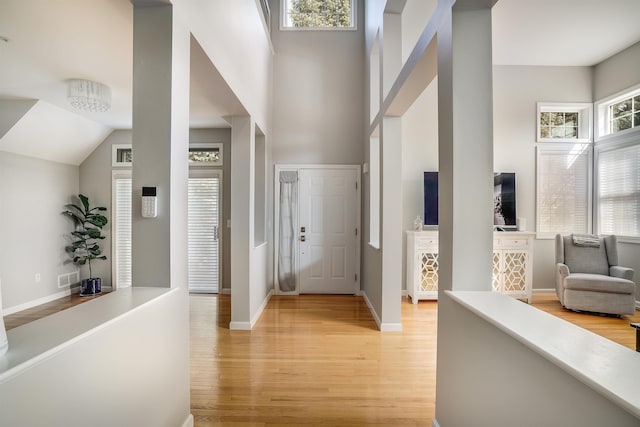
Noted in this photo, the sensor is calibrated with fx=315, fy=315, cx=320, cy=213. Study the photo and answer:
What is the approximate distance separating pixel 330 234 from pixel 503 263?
2.64m

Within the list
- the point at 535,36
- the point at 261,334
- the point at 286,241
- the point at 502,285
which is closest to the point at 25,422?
the point at 261,334

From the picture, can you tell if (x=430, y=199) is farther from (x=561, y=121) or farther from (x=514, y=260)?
(x=561, y=121)

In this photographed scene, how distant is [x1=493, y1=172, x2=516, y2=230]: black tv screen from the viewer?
5039mm

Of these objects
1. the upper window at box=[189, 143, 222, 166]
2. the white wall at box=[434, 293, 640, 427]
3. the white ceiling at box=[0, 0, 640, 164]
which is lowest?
the white wall at box=[434, 293, 640, 427]

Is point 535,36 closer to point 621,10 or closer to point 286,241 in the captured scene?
point 621,10

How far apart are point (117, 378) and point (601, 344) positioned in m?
1.79

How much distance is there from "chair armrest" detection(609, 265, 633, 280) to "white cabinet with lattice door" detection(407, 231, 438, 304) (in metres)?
2.26

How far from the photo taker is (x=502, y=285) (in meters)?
4.69

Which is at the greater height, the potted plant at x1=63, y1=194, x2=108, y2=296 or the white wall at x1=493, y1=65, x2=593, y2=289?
the white wall at x1=493, y1=65, x2=593, y2=289

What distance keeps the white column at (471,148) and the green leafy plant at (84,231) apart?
5.37 m

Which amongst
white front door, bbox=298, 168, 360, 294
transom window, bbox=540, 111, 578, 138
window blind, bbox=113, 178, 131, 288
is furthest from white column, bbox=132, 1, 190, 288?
transom window, bbox=540, 111, 578, 138

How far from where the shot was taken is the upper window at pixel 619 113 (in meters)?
4.44

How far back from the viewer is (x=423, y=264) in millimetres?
4750

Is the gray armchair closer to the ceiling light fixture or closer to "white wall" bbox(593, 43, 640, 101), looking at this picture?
"white wall" bbox(593, 43, 640, 101)
